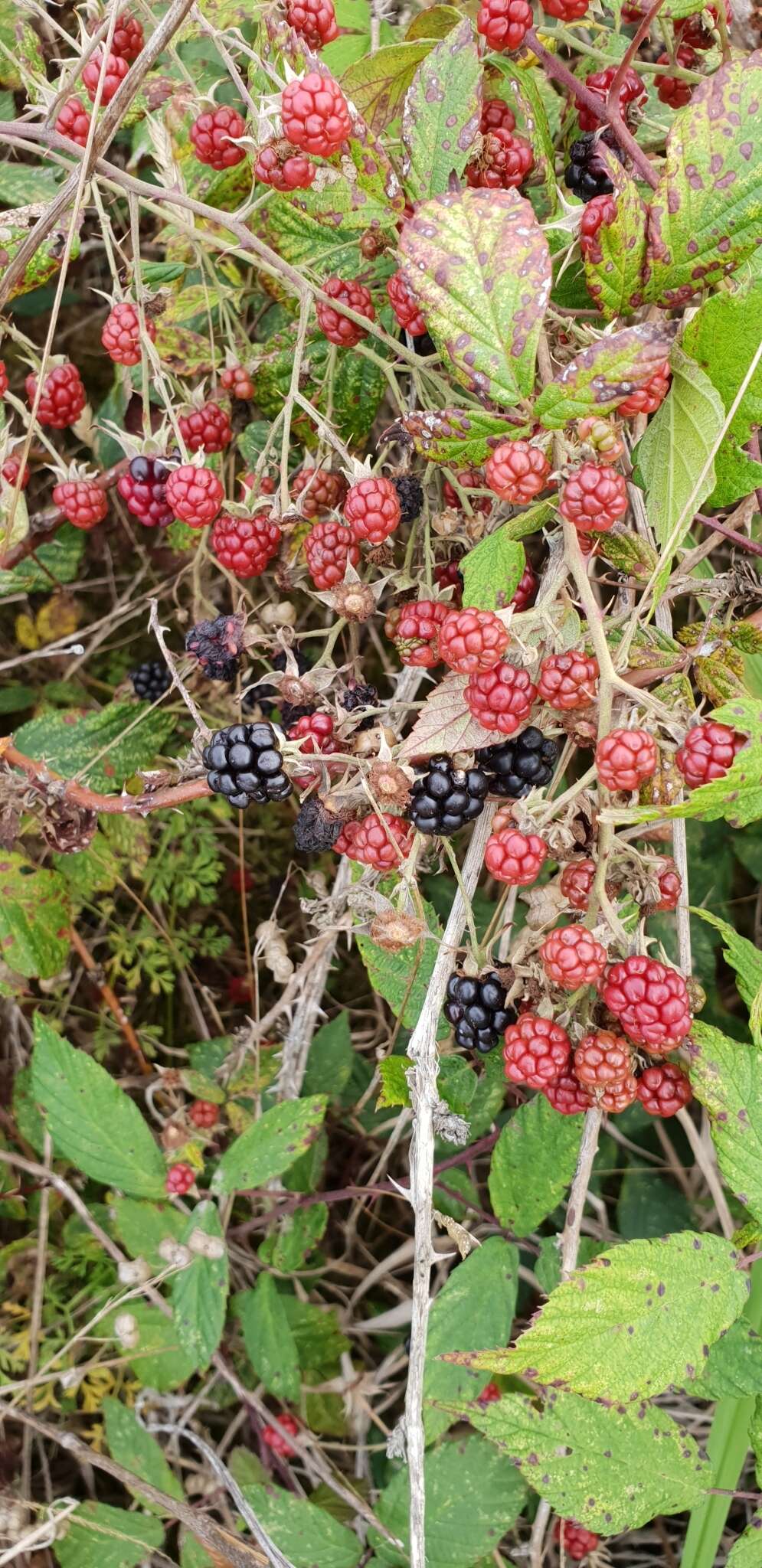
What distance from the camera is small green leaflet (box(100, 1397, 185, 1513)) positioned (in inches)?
68.3

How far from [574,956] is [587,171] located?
958 mm

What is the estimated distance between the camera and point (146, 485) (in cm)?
152

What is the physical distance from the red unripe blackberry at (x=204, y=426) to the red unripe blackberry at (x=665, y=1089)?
3.41ft

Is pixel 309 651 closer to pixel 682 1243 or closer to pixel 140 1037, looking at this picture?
pixel 140 1037

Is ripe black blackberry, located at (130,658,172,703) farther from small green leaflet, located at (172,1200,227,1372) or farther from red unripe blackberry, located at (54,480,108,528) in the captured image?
small green leaflet, located at (172,1200,227,1372)

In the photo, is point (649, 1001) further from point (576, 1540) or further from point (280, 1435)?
point (280, 1435)

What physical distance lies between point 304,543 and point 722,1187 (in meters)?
1.40

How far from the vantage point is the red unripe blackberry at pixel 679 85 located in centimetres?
152

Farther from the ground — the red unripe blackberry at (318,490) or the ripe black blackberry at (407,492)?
the red unripe blackberry at (318,490)

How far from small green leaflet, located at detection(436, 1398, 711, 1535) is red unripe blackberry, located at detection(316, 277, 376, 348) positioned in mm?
1393

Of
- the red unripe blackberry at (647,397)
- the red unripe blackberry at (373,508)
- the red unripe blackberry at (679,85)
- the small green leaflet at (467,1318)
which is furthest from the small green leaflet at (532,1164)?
the red unripe blackberry at (679,85)

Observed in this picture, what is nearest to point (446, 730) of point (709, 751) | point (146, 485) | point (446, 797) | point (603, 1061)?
point (446, 797)

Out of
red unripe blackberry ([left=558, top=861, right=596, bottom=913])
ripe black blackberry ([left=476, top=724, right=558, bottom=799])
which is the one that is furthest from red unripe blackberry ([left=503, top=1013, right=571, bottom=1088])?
ripe black blackberry ([left=476, top=724, right=558, bottom=799])

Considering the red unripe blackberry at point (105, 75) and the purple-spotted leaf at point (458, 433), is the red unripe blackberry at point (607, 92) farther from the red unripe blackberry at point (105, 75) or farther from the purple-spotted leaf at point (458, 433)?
the red unripe blackberry at point (105, 75)
